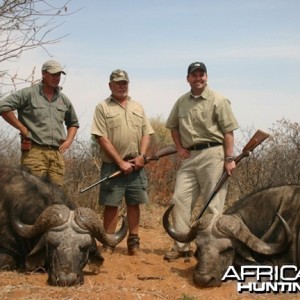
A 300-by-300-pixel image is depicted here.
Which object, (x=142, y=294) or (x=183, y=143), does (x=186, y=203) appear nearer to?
(x=183, y=143)

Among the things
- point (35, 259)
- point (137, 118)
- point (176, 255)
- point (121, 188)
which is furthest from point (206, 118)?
point (35, 259)

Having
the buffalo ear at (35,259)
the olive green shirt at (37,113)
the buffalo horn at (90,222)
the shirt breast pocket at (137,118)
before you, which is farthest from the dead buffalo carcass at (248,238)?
the olive green shirt at (37,113)

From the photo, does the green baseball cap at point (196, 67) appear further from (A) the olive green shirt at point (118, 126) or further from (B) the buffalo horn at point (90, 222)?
(B) the buffalo horn at point (90, 222)

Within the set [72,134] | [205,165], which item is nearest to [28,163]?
[72,134]

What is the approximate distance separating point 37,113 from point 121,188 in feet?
4.96

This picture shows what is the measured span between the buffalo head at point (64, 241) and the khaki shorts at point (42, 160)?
1041 millimetres

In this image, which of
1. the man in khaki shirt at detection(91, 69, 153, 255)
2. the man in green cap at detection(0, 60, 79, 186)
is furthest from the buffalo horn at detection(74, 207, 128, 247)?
the man in khaki shirt at detection(91, 69, 153, 255)

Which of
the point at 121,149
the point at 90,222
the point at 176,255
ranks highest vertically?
the point at 121,149

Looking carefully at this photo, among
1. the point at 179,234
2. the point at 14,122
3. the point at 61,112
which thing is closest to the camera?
the point at 179,234

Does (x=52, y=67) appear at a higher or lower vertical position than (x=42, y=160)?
higher

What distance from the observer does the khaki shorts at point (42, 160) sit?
23.3ft

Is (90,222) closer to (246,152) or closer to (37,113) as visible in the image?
(37,113)

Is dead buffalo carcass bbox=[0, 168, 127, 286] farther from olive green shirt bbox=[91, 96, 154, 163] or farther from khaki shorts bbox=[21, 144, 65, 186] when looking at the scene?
olive green shirt bbox=[91, 96, 154, 163]

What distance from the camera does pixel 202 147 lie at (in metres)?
7.14
